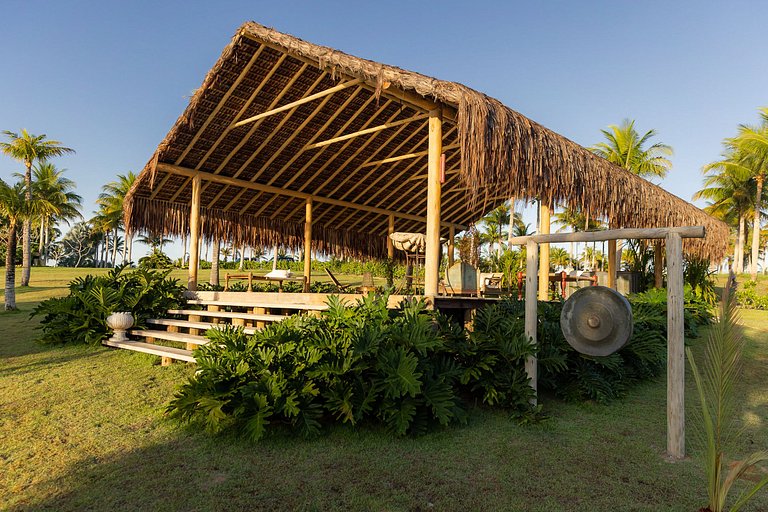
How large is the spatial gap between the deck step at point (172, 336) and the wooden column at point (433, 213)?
2876 millimetres

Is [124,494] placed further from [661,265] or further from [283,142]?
[661,265]

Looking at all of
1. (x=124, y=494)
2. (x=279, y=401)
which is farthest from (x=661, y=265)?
(x=124, y=494)

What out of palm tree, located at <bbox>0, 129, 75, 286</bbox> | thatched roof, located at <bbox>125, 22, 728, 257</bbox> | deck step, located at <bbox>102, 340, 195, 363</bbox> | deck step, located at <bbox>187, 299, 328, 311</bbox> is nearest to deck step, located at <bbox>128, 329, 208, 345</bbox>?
deck step, located at <bbox>102, 340, 195, 363</bbox>

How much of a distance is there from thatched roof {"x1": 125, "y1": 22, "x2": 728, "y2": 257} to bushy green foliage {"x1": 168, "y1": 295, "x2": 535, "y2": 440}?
1.85 metres

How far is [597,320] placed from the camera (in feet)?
14.0

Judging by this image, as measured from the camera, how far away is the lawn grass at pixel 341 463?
2.86 meters

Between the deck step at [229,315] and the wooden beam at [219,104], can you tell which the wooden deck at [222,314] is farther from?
the wooden beam at [219,104]

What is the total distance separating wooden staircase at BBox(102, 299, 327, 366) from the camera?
6228mm

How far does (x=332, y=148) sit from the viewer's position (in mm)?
10195

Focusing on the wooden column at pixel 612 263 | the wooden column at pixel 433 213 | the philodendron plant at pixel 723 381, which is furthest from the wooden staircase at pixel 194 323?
the wooden column at pixel 612 263

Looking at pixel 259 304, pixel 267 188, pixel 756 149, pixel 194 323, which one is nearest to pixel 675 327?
pixel 259 304

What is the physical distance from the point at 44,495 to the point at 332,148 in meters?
8.25

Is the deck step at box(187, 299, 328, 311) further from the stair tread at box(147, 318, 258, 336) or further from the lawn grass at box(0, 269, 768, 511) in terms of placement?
the lawn grass at box(0, 269, 768, 511)

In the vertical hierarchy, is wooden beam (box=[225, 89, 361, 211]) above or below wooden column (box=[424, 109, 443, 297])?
above
